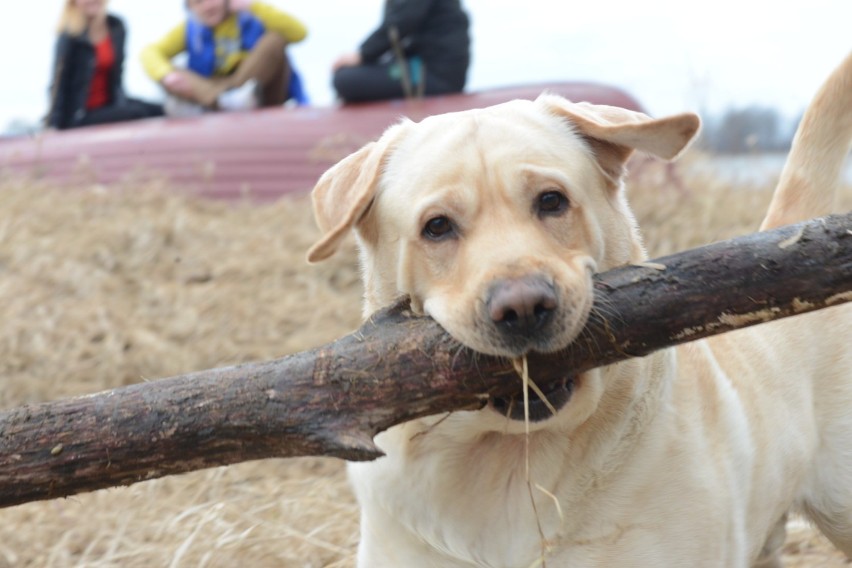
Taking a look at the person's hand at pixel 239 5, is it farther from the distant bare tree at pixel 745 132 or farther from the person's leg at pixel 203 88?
the distant bare tree at pixel 745 132

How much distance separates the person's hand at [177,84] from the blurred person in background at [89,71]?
2.21 feet

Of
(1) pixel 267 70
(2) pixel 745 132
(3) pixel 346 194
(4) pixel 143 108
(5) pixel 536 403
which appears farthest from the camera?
(4) pixel 143 108

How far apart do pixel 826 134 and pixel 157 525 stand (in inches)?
111

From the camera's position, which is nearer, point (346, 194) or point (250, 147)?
point (346, 194)

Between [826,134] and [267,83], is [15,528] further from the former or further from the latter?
[267,83]

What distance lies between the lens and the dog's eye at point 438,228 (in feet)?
8.77

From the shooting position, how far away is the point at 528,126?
113 inches

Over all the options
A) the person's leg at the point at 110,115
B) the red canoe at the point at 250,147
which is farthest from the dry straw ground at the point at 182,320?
the person's leg at the point at 110,115

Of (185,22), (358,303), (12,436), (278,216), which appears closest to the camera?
(12,436)

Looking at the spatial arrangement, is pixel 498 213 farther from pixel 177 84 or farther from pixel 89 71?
pixel 89 71

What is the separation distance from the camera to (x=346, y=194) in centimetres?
286

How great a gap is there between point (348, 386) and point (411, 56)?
6.44 meters

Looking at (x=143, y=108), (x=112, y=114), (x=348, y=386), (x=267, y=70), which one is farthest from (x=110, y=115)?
(x=348, y=386)

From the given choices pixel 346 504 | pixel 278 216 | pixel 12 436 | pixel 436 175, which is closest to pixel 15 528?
pixel 346 504
